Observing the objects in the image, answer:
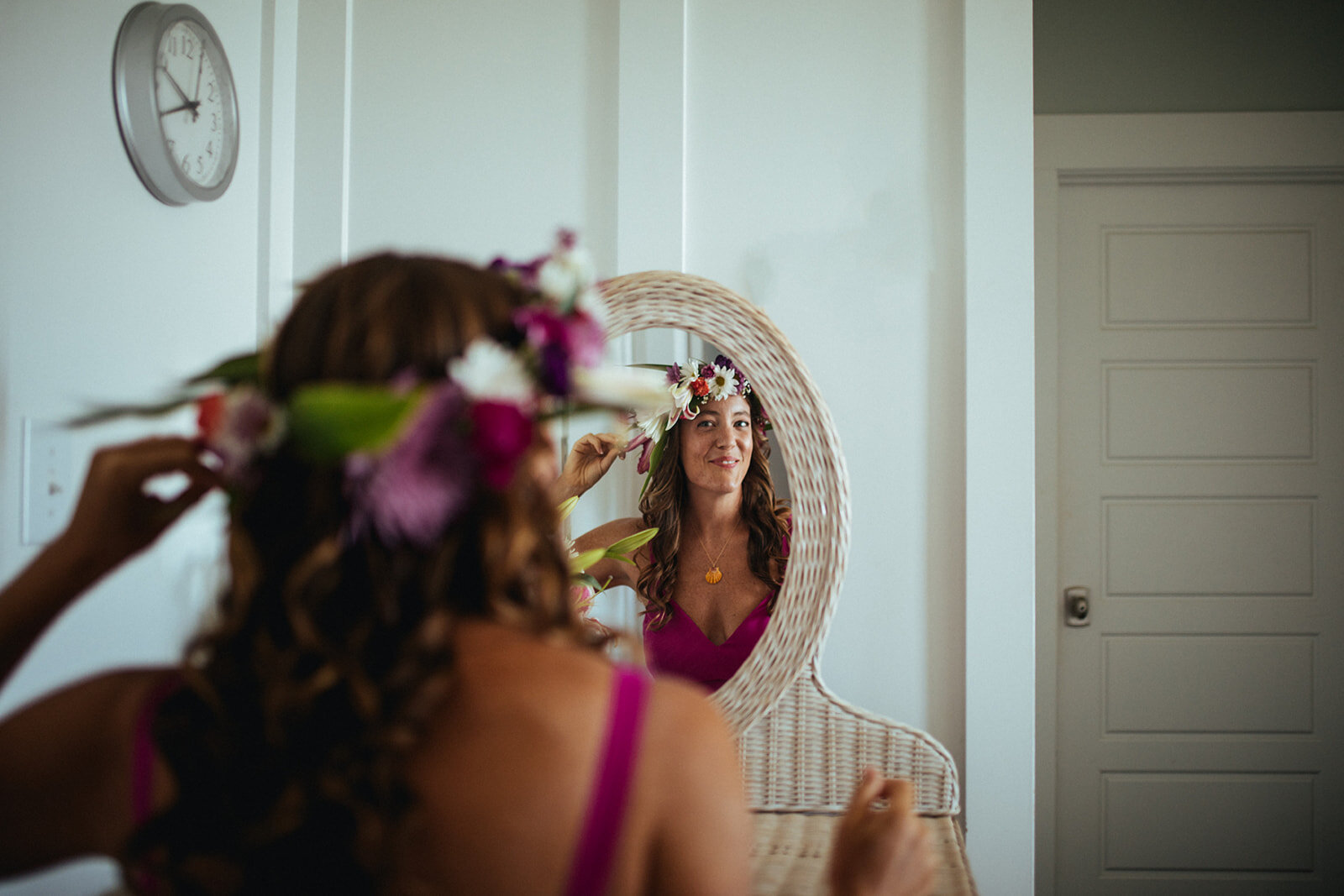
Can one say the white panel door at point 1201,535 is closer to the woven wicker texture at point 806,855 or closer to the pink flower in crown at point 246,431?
the woven wicker texture at point 806,855

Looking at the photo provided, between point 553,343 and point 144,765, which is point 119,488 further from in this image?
point 553,343

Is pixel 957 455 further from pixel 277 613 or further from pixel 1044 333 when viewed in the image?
pixel 277 613

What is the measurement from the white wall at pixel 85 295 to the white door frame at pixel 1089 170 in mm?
1720

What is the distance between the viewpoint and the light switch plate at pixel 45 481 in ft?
3.07

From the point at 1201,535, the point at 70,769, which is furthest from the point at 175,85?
the point at 1201,535

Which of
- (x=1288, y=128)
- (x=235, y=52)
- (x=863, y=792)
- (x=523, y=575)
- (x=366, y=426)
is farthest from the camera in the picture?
(x=1288, y=128)

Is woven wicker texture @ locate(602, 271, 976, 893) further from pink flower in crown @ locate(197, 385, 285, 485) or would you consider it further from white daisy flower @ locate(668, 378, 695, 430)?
Result: pink flower in crown @ locate(197, 385, 285, 485)

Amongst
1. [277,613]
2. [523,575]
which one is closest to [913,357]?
[523,575]

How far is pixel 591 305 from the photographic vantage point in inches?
24.4

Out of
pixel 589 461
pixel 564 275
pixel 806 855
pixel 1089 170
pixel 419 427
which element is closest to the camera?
pixel 419 427

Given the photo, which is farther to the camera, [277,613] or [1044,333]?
[1044,333]

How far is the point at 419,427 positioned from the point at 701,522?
843 millimetres

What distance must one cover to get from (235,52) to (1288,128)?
2.19 m

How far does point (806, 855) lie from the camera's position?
1090 millimetres
